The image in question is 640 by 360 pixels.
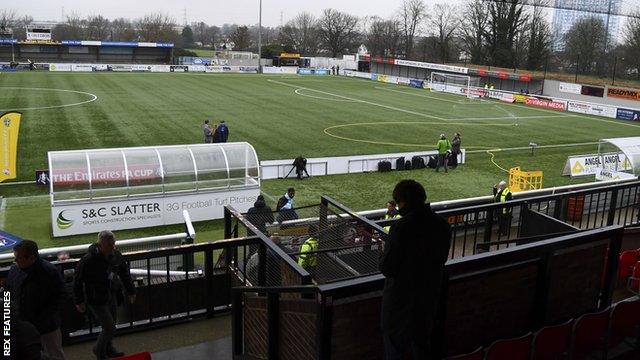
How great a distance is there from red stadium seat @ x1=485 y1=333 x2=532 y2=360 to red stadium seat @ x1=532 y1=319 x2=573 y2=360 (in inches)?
10.1

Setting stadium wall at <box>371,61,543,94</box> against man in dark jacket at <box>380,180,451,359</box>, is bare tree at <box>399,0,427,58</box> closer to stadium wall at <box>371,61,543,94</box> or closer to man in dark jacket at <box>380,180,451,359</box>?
stadium wall at <box>371,61,543,94</box>

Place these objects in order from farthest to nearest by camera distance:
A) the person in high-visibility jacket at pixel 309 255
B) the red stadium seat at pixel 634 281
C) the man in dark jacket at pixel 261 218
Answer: the man in dark jacket at pixel 261 218 → the red stadium seat at pixel 634 281 → the person in high-visibility jacket at pixel 309 255

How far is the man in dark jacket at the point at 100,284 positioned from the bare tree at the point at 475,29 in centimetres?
9426

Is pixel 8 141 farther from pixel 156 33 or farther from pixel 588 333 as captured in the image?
pixel 156 33

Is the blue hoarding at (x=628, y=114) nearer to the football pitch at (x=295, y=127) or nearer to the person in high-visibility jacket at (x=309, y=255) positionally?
the football pitch at (x=295, y=127)

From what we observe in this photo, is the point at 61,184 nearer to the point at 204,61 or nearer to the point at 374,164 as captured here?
the point at 374,164

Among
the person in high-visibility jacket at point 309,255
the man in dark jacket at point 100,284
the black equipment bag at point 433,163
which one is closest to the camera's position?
the man in dark jacket at point 100,284

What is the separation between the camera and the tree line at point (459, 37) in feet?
279

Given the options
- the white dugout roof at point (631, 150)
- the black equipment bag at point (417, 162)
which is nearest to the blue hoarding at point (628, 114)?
the white dugout roof at point (631, 150)

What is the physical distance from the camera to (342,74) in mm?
88625

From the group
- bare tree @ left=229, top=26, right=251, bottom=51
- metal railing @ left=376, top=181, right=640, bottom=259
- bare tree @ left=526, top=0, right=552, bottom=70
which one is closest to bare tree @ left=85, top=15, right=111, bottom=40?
bare tree @ left=229, top=26, right=251, bottom=51

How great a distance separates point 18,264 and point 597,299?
21.9 ft

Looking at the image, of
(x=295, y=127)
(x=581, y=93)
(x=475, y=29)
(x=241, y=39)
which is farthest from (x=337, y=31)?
(x=295, y=127)

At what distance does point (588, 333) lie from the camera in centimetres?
653
